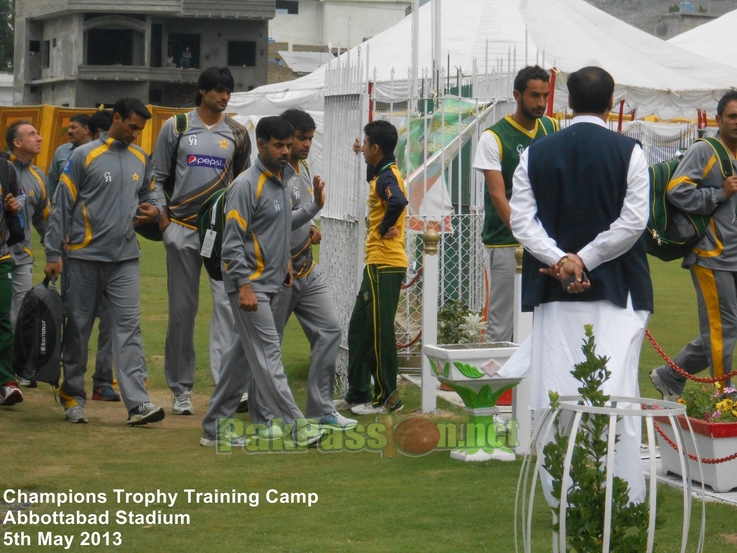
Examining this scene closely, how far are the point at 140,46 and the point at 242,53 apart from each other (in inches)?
207

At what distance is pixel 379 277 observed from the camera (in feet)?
26.7

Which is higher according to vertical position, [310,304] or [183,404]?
[310,304]

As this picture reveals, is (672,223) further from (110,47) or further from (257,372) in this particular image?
(110,47)

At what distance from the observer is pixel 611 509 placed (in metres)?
3.42

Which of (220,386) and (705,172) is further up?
(705,172)

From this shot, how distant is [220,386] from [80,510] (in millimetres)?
1703

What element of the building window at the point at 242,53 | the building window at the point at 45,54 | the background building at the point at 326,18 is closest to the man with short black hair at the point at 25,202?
the building window at the point at 242,53

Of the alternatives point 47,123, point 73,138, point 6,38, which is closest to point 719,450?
point 73,138

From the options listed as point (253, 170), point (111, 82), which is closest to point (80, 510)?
point (253, 170)

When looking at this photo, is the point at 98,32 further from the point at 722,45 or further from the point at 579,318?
the point at 579,318

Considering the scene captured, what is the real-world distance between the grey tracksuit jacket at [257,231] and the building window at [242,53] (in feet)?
177

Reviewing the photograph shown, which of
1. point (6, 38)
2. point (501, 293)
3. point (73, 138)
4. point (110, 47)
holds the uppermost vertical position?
point (6, 38)

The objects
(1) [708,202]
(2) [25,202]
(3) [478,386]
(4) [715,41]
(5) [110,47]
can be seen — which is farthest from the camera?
(5) [110,47]

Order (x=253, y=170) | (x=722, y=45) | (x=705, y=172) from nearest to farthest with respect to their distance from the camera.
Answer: (x=253, y=170) → (x=705, y=172) → (x=722, y=45)
